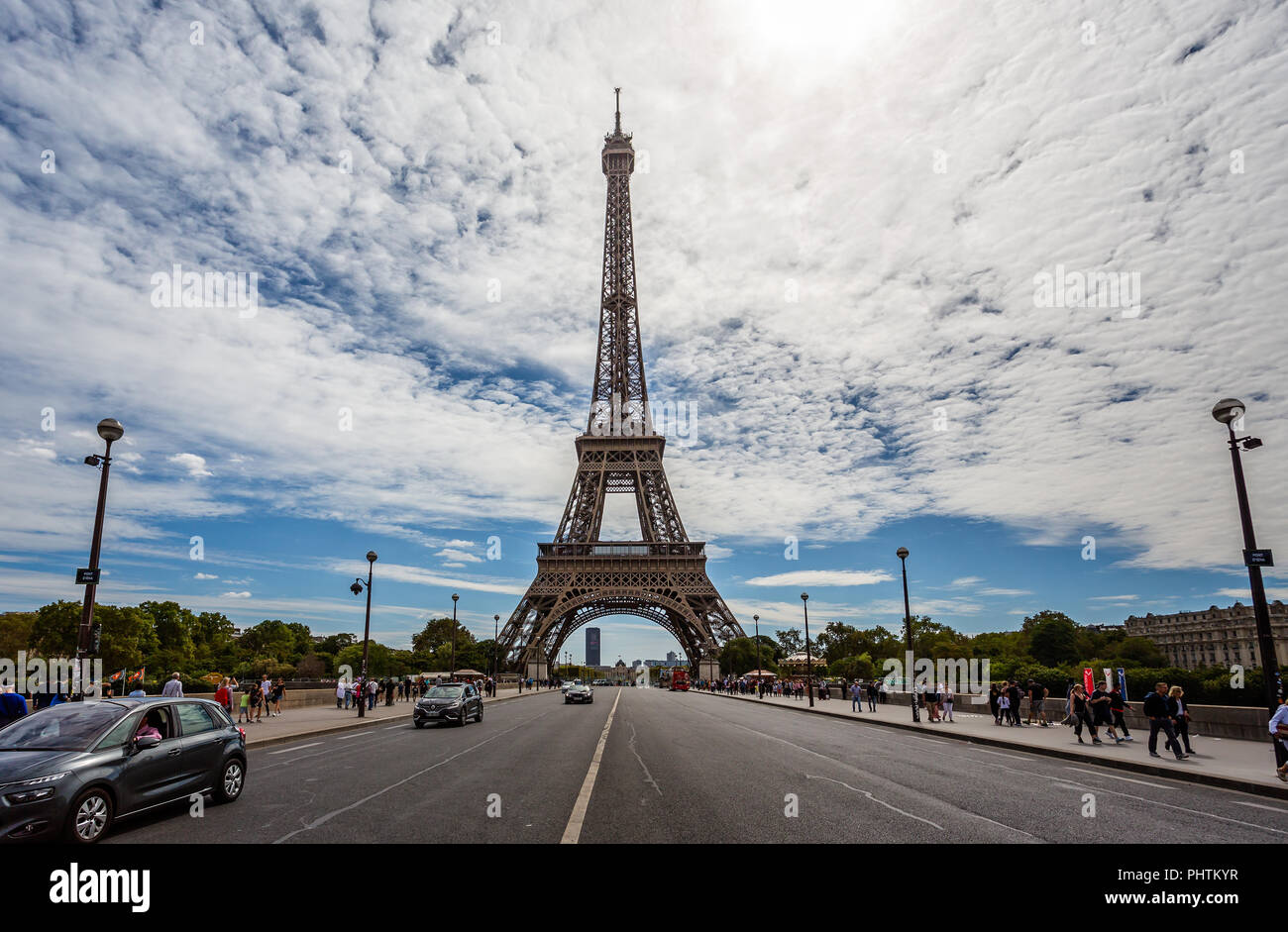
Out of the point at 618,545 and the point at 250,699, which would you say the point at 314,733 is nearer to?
the point at 250,699

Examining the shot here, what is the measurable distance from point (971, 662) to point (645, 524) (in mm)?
36217

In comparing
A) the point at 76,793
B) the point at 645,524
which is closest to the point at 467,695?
the point at 76,793

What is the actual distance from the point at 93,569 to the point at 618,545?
66.1 m

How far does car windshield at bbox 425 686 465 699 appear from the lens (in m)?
26.8

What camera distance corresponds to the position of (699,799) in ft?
34.5

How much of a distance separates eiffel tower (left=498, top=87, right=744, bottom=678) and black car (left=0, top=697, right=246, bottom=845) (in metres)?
66.0

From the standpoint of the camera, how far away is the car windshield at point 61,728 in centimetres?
836

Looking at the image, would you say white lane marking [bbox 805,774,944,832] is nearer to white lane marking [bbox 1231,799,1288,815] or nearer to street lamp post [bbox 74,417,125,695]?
white lane marking [bbox 1231,799,1288,815]

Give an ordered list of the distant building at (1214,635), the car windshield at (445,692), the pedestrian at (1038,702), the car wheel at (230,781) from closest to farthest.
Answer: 1. the car wheel at (230,781)
2. the pedestrian at (1038,702)
3. the car windshield at (445,692)
4. the distant building at (1214,635)

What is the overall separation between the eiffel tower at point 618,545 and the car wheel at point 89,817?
68.0 metres

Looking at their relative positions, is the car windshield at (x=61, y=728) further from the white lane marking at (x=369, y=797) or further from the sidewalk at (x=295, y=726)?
the sidewalk at (x=295, y=726)

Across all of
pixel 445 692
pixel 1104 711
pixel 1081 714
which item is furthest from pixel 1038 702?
pixel 445 692

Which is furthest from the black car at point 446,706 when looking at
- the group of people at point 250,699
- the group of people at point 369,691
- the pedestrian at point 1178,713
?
the pedestrian at point 1178,713

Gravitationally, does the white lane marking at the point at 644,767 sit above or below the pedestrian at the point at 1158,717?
below
